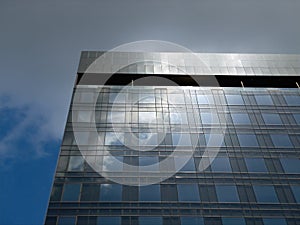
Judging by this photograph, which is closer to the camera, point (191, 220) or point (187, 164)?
point (191, 220)

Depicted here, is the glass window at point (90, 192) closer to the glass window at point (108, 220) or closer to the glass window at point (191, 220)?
the glass window at point (108, 220)

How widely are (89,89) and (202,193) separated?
17.1 m

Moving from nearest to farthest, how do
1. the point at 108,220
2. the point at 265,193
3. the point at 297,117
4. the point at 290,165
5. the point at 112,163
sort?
1. the point at 108,220
2. the point at 265,193
3. the point at 112,163
4. the point at 290,165
5. the point at 297,117

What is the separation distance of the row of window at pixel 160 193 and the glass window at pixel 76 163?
1559 millimetres

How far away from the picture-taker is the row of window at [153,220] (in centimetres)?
2120

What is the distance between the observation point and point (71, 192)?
23.1 metres

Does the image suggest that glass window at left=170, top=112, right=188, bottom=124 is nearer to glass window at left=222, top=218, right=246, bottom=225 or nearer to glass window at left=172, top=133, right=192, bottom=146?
glass window at left=172, top=133, right=192, bottom=146

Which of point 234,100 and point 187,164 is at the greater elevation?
point 234,100

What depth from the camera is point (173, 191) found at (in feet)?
76.8

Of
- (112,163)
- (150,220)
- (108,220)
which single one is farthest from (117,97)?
(150,220)

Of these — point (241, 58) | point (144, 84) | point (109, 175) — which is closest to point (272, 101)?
point (241, 58)

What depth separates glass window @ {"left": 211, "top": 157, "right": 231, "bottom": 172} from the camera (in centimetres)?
2521

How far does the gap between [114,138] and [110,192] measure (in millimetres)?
5761

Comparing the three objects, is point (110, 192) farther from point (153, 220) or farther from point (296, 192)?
point (296, 192)
